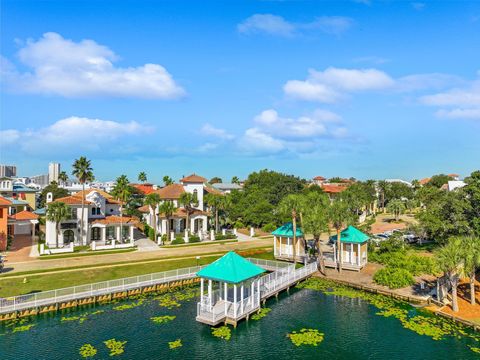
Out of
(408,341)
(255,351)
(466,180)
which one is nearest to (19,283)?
(255,351)

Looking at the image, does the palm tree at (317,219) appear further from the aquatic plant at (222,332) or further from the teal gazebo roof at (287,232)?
the aquatic plant at (222,332)

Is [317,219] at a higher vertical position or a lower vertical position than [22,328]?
higher

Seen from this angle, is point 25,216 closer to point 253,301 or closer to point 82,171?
point 82,171

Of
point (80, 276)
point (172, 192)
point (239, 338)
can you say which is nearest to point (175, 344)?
point (239, 338)

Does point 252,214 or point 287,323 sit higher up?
point 252,214

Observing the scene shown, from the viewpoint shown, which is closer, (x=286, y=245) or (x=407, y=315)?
(x=407, y=315)

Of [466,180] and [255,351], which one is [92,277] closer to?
[255,351]
